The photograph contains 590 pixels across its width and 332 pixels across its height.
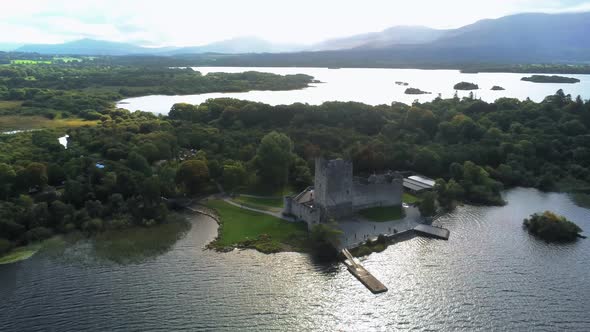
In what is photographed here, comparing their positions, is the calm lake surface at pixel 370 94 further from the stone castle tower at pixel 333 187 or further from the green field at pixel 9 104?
the stone castle tower at pixel 333 187

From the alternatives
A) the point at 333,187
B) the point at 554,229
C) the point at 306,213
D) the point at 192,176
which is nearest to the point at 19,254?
the point at 192,176

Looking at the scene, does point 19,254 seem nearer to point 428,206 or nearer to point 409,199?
point 428,206

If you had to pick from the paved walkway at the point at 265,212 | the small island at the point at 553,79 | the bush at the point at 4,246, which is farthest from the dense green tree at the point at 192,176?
the small island at the point at 553,79

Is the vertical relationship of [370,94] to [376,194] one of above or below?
above

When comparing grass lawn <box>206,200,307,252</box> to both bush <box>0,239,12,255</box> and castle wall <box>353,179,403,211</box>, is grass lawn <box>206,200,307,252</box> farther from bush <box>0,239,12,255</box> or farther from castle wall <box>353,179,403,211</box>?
bush <box>0,239,12,255</box>

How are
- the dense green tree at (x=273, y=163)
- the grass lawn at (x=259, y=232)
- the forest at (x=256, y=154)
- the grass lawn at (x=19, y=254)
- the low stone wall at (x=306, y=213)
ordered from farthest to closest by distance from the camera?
the dense green tree at (x=273, y=163), the forest at (x=256, y=154), the low stone wall at (x=306, y=213), the grass lawn at (x=259, y=232), the grass lawn at (x=19, y=254)

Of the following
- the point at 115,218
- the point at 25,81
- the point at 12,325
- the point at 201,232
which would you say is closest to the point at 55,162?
the point at 115,218

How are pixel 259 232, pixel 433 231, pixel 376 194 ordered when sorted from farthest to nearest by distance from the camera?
pixel 376 194
pixel 433 231
pixel 259 232
